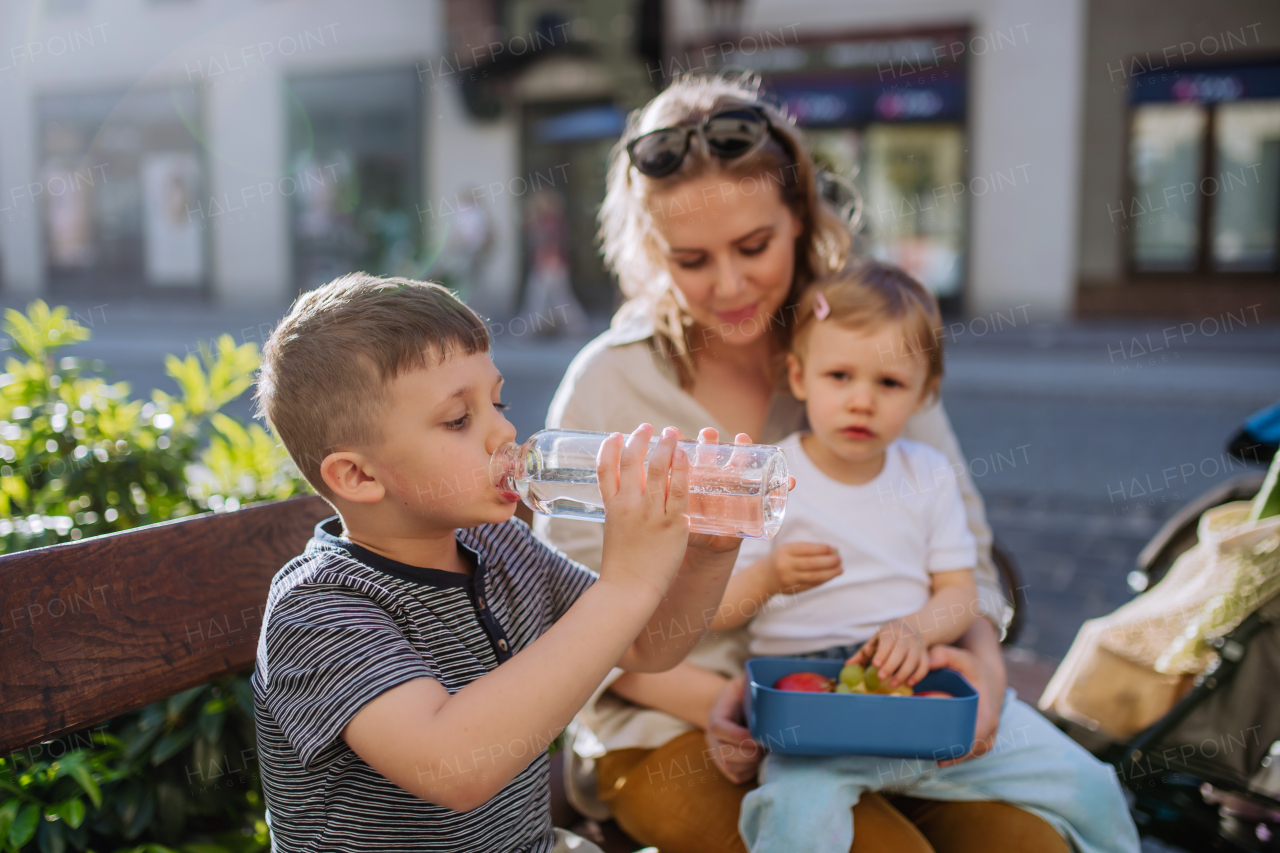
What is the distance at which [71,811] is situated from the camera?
1756 mm

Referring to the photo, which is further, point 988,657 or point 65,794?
point 988,657

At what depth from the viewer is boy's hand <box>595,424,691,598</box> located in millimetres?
1304

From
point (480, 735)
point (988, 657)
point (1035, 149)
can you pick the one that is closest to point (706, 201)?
point (988, 657)

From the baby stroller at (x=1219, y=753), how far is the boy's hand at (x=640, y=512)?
58.5 inches

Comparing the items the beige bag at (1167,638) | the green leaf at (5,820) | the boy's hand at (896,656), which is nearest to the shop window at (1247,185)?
the beige bag at (1167,638)

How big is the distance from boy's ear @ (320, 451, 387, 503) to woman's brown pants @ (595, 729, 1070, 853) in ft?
2.71

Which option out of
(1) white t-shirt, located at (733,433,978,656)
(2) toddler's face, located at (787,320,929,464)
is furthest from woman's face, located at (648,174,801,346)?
(1) white t-shirt, located at (733,433,978,656)

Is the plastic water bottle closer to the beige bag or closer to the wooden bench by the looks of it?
the wooden bench

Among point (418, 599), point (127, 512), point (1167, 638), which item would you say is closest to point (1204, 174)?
point (1167, 638)

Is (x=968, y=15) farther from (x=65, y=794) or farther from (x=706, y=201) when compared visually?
(x=65, y=794)

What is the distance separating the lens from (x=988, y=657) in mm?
2002

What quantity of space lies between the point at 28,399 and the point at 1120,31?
15.3m

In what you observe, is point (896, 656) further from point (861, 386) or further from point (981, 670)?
point (861, 386)

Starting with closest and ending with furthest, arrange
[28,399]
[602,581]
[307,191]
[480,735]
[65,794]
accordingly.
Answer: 1. [480,735]
2. [602,581]
3. [65,794]
4. [28,399]
5. [307,191]
